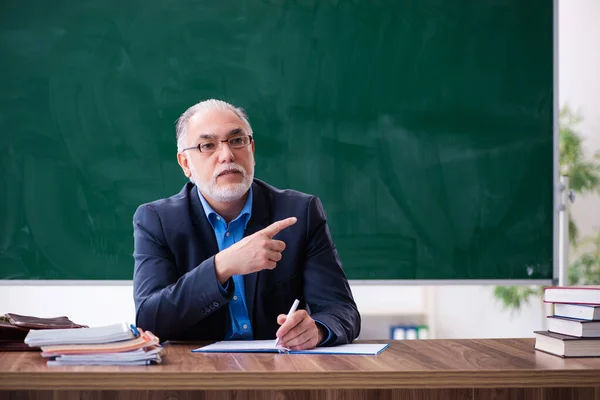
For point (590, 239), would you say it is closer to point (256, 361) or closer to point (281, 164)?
point (281, 164)

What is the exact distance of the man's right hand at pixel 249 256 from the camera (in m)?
1.98

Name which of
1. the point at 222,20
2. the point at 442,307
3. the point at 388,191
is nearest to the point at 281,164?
the point at 388,191

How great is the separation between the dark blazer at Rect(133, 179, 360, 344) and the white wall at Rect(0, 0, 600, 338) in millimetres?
2954

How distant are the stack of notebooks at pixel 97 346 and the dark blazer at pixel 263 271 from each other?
452 millimetres

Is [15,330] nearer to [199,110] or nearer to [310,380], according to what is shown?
[310,380]

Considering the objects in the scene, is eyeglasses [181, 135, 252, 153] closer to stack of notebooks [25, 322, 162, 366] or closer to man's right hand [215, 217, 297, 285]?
man's right hand [215, 217, 297, 285]

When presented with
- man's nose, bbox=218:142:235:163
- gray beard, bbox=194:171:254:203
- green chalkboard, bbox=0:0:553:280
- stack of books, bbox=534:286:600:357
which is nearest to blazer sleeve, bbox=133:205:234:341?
gray beard, bbox=194:171:254:203

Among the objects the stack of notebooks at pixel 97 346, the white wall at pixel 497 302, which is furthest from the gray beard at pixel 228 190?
the white wall at pixel 497 302

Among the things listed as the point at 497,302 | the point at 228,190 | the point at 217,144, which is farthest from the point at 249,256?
the point at 497,302

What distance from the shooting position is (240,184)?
2396 millimetres

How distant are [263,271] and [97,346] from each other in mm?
756

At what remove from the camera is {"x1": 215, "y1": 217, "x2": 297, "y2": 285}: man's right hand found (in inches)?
78.0

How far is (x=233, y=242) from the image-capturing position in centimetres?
242

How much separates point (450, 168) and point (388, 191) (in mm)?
331
